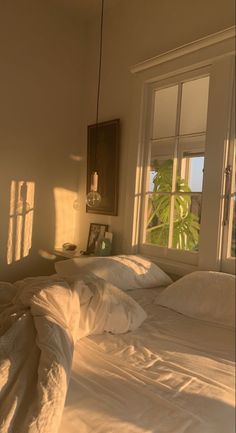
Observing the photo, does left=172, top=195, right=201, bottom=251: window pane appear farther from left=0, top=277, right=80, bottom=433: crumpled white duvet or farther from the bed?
left=0, top=277, right=80, bottom=433: crumpled white duvet

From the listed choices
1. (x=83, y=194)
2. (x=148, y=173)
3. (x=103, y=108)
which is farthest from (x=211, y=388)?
(x=103, y=108)

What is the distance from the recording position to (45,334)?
42 cm

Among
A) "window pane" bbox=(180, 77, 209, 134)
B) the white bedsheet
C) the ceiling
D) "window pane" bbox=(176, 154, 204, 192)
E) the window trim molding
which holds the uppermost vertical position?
the ceiling

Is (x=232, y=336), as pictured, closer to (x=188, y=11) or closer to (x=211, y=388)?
(x=211, y=388)

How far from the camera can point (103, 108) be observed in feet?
2.44

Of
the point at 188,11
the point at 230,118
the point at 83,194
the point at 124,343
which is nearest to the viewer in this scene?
the point at 230,118

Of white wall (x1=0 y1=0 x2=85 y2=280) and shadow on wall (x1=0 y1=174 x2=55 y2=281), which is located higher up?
white wall (x1=0 y1=0 x2=85 y2=280)

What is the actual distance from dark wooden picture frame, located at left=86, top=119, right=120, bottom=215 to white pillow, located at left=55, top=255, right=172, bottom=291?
0.12m

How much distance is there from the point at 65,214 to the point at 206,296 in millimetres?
401

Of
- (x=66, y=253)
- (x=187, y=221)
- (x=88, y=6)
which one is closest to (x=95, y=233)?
(x=66, y=253)

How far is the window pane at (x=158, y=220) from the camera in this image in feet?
1.42

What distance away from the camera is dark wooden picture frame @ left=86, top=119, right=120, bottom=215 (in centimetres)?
68

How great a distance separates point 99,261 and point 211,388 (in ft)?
1.59

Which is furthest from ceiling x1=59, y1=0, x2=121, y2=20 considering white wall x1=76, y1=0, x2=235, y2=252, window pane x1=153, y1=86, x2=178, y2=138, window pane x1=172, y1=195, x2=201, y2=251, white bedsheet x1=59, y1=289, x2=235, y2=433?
white bedsheet x1=59, y1=289, x2=235, y2=433
